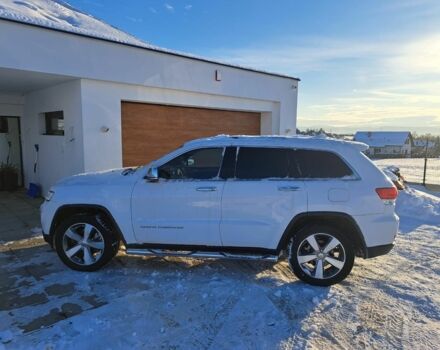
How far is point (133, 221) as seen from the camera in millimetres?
4617

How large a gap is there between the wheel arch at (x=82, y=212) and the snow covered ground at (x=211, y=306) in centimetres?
55

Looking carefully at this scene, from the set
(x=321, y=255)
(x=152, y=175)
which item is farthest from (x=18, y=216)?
(x=321, y=255)

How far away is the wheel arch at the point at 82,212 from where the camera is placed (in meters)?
4.68

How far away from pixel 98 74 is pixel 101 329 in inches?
238

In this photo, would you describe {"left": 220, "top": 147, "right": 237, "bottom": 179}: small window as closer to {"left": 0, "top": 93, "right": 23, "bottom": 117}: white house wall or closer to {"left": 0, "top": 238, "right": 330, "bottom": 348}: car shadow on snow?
{"left": 0, "top": 238, "right": 330, "bottom": 348}: car shadow on snow

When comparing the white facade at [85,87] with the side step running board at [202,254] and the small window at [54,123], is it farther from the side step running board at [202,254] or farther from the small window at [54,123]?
the side step running board at [202,254]

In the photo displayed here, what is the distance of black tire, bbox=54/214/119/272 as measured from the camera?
475 centimetres

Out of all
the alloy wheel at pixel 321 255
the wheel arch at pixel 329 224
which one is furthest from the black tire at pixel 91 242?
the alloy wheel at pixel 321 255

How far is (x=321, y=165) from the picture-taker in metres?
4.44

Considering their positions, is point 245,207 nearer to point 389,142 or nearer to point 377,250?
point 377,250

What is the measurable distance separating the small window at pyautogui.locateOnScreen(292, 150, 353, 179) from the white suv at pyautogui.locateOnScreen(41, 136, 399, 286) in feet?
0.04

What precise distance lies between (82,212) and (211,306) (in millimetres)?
2224

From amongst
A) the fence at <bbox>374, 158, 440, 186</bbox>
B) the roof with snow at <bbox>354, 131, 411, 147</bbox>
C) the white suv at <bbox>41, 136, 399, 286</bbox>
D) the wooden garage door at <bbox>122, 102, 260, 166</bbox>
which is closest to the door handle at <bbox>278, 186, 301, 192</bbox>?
the white suv at <bbox>41, 136, 399, 286</bbox>

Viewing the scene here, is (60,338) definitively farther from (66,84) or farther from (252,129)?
(252,129)
